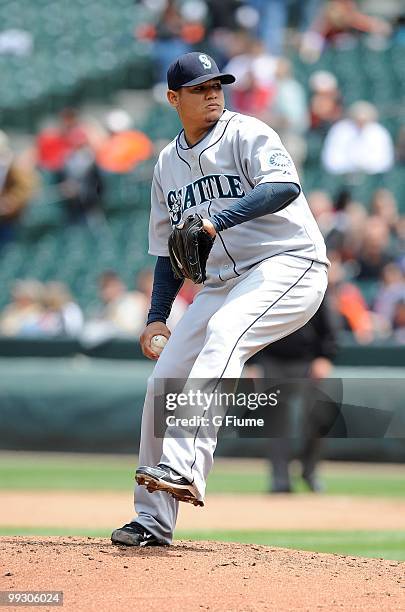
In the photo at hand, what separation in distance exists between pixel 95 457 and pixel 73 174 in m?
4.63

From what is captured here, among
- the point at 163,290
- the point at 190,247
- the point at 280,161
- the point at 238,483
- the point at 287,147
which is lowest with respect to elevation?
the point at 238,483

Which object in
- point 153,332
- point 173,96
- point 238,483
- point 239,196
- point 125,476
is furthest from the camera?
point 125,476

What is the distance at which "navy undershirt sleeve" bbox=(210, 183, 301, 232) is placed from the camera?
4719 millimetres

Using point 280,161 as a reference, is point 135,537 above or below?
below

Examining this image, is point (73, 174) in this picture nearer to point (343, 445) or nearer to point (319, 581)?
point (343, 445)

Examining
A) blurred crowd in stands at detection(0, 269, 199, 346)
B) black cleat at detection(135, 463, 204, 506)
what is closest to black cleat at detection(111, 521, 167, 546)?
black cleat at detection(135, 463, 204, 506)

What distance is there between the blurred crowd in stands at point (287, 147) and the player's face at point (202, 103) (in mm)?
4828

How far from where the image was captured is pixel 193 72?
16.5 feet

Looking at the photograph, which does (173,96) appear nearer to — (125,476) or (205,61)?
(205,61)

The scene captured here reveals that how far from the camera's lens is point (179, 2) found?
54.7 feet

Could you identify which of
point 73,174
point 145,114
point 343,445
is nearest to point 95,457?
point 343,445

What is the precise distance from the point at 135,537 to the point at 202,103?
183 cm

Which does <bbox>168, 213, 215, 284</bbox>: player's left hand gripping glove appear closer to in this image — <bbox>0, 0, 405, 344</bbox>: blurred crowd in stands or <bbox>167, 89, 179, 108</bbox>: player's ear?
<bbox>167, 89, 179, 108</bbox>: player's ear

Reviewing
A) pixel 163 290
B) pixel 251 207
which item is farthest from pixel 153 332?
pixel 251 207
